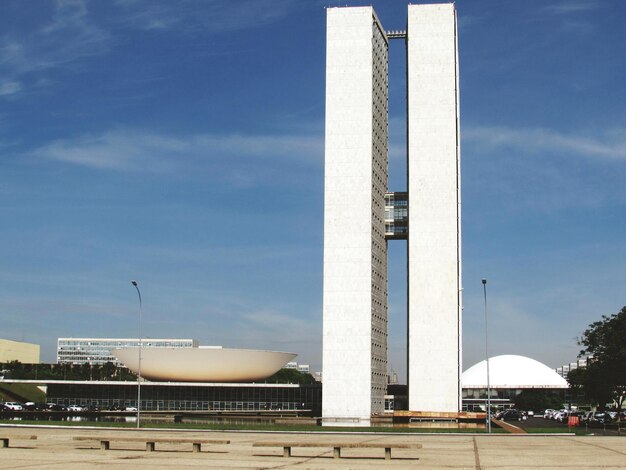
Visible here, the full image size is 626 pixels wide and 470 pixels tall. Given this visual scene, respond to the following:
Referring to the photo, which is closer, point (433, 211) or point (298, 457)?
point (298, 457)

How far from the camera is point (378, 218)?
90000mm

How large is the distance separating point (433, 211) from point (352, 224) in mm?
8765

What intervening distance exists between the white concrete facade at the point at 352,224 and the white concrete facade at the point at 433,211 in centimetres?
419

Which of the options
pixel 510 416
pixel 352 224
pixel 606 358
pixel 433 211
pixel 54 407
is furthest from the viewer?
pixel 54 407

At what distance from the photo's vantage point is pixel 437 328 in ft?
279

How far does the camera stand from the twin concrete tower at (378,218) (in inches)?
3322

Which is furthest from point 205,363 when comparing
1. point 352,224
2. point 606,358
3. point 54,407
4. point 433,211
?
point 606,358

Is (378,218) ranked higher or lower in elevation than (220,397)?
higher

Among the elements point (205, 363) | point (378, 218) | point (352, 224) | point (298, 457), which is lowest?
point (298, 457)

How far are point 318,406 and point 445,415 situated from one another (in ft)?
71.6

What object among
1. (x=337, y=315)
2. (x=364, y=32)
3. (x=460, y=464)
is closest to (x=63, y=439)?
(x=460, y=464)

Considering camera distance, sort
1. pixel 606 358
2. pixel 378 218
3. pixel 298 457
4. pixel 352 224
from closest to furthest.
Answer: pixel 298 457 → pixel 606 358 → pixel 352 224 → pixel 378 218

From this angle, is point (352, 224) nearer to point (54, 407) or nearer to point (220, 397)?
point (220, 397)

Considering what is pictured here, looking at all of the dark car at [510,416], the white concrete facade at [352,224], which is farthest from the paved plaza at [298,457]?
the dark car at [510,416]
